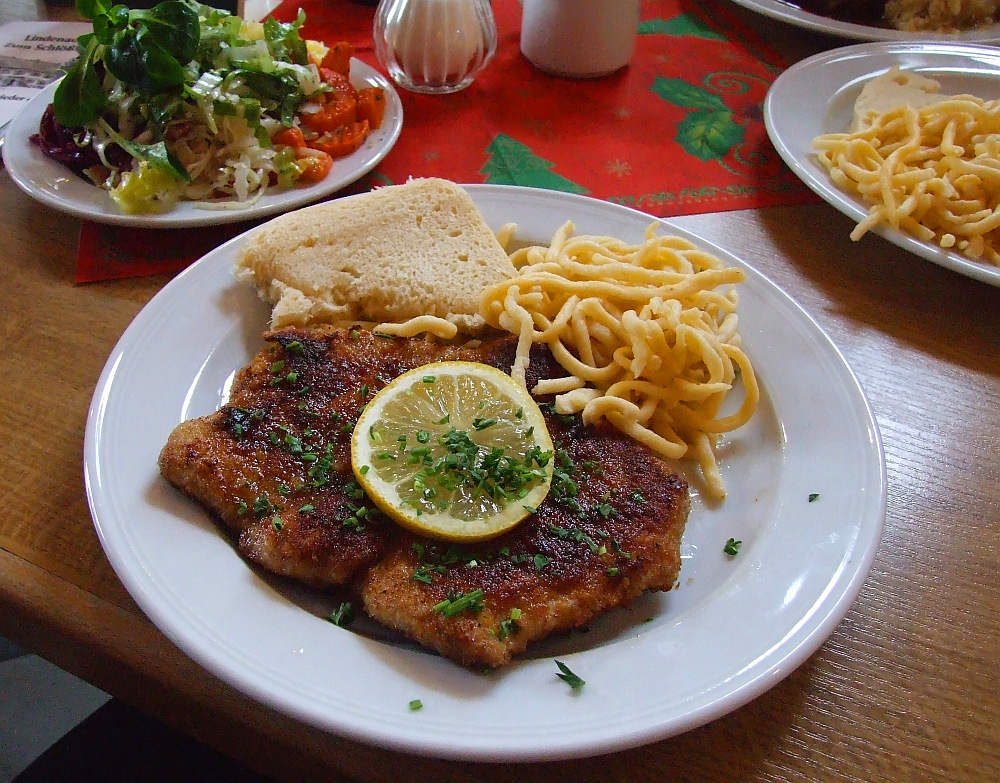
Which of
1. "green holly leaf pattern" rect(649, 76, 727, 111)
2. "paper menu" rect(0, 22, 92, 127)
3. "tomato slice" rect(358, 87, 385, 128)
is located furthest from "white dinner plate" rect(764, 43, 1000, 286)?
"paper menu" rect(0, 22, 92, 127)

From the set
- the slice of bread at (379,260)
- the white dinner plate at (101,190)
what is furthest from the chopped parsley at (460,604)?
the white dinner plate at (101,190)

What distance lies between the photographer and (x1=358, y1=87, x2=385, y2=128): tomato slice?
2.71 m

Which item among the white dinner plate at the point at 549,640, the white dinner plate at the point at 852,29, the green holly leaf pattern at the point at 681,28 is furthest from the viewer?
the green holly leaf pattern at the point at 681,28

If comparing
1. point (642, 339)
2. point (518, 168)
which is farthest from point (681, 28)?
point (642, 339)

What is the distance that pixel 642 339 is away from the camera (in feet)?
5.74

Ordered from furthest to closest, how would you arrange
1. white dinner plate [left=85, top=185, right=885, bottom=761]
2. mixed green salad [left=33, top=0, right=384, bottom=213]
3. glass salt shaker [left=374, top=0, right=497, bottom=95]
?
glass salt shaker [left=374, top=0, right=497, bottom=95]
mixed green salad [left=33, top=0, right=384, bottom=213]
white dinner plate [left=85, top=185, right=885, bottom=761]

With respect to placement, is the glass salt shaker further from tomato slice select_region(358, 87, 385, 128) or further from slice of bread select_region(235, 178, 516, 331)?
slice of bread select_region(235, 178, 516, 331)

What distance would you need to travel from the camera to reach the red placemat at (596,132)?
2.52m

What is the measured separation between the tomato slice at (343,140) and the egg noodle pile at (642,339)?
1.02 metres

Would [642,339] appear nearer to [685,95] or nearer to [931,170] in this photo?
[931,170]

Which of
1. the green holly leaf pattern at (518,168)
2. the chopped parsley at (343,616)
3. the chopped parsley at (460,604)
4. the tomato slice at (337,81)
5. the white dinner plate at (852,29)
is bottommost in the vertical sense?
the chopped parsley at (343,616)

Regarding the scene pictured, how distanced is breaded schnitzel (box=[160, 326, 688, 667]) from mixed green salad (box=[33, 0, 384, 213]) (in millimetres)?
1020

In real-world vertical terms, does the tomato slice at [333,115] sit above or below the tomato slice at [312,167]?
above

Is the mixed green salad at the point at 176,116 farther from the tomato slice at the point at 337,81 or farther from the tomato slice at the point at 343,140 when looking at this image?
the tomato slice at the point at 337,81
